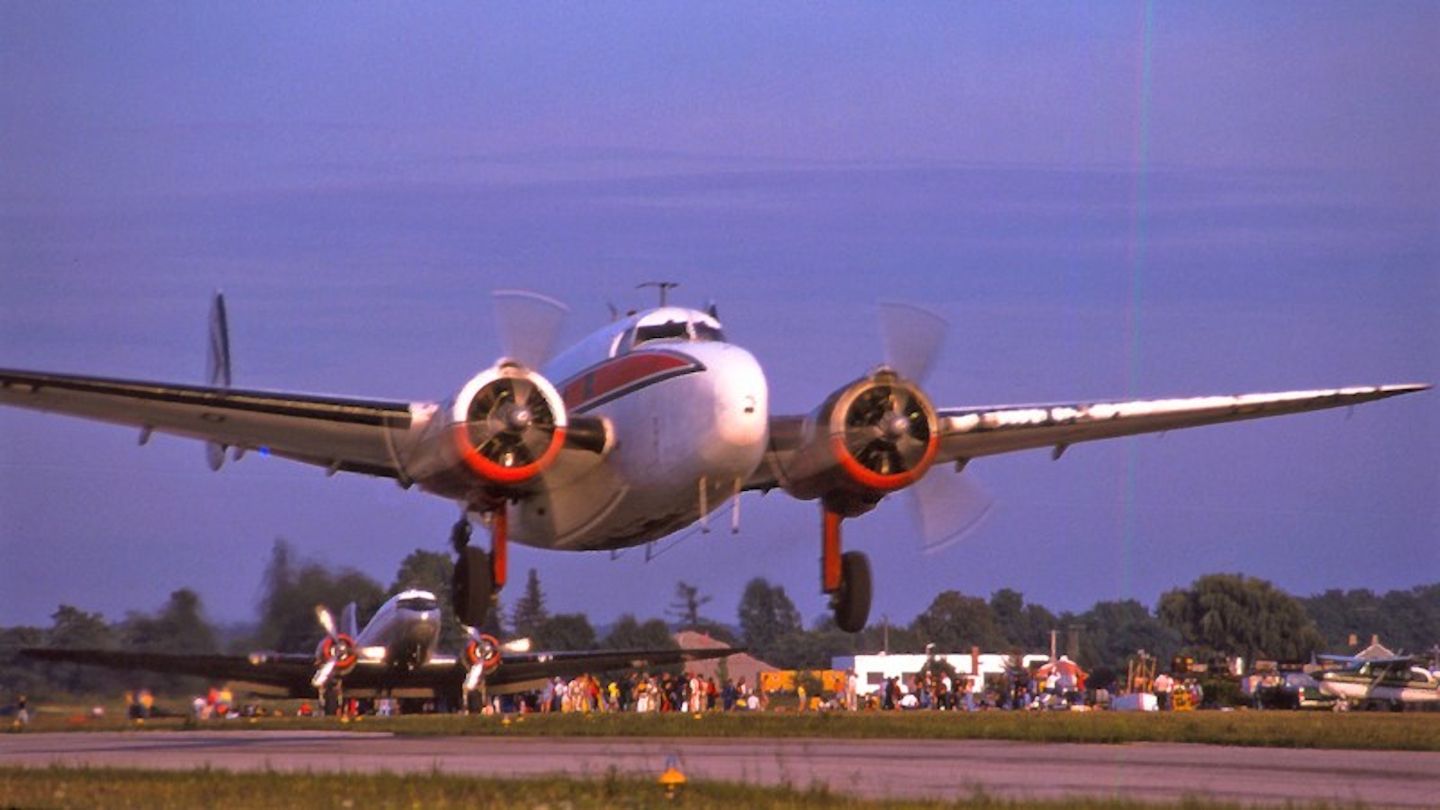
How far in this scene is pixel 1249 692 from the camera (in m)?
64.3

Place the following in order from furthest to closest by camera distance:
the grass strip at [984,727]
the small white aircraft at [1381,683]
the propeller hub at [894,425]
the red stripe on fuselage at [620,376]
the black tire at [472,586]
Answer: the small white aircraft at [1381,683] < the grass strip at [984,727] < the black tire at [472,586] < the propeller hub at [894,425] < the red stripe on fuselage at [620,376]

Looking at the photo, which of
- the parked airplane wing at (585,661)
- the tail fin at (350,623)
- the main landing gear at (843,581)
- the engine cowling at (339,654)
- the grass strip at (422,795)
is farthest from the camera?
the engine cowling at (339,654)

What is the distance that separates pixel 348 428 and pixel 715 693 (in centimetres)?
3030

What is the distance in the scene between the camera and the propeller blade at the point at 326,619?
43484 millimetres

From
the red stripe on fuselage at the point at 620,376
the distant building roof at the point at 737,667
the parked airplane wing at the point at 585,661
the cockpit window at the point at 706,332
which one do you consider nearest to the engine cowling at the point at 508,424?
the red stripe on fuselage at the point at 620,376

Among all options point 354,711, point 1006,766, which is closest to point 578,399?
point 1006,766

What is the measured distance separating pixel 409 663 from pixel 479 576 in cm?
3383

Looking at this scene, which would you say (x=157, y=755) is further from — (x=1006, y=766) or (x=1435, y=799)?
(x=1435, y=799)

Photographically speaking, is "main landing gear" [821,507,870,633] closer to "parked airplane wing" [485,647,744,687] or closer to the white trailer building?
"parked airplane wing" [485,647,744,687]

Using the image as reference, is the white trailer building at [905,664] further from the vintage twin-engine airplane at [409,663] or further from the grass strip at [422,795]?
the grass strip at [422,795]

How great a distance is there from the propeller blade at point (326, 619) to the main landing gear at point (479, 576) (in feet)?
43.7

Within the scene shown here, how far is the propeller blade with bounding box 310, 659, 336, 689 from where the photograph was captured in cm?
5956

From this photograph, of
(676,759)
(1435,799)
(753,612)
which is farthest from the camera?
(753,612)

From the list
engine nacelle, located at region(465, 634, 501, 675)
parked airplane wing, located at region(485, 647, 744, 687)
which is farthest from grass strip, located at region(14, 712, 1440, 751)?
engine nacelle, located at region(465, 634, 501, 675)
